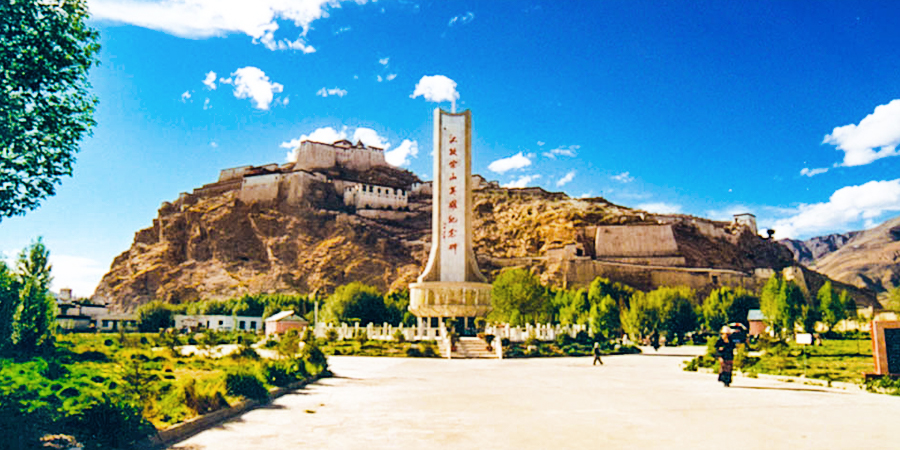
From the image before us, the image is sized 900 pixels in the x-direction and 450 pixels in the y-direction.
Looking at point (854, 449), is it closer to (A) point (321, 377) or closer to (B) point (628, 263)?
(A) point (321, 377)

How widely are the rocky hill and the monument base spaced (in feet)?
134

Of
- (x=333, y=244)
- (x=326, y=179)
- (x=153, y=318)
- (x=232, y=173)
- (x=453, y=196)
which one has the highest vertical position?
(x=232, y=173)

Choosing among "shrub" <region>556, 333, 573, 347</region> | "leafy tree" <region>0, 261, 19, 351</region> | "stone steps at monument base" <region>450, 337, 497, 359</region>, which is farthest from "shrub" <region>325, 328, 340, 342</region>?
"leafy tree" <region>0, 261, 19, 351</region>

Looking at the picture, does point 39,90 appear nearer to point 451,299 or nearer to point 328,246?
→ point 451,299

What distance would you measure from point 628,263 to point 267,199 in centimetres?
5468

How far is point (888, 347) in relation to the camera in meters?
14.7

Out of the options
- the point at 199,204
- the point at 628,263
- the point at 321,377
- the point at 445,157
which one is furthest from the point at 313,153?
the point at 321,377

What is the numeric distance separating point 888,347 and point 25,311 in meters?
30.4

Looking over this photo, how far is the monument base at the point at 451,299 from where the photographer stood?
39.9m

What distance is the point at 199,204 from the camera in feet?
339

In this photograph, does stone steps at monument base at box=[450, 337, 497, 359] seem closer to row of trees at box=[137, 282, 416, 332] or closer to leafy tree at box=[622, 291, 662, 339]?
row of trees at box=[137, 282, 416, 332]

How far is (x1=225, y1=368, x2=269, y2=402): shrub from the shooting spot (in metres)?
11.6

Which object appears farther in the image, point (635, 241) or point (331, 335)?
point (635, 241)

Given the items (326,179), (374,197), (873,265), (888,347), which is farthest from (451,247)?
(873,265)
